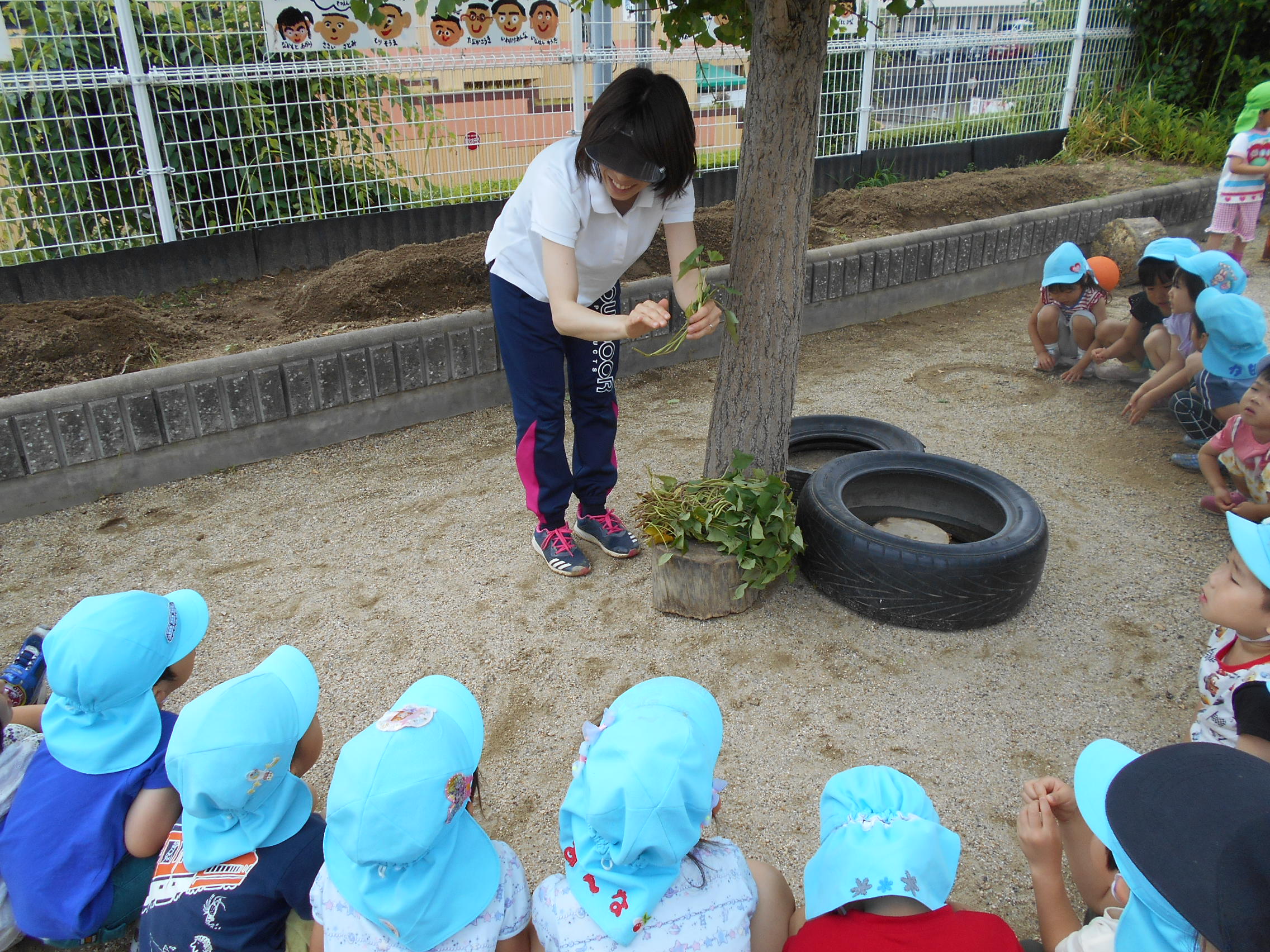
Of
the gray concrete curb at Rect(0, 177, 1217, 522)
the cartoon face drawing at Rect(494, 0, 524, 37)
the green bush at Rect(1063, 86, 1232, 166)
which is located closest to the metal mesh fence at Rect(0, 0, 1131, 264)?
the cartoon face drawing at Rect(494, 0, 524, 37)

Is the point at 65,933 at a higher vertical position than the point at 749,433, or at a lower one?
lower

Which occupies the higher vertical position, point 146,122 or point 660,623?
point 146,122

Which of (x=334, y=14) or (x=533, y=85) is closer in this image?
(x=334, y=14)

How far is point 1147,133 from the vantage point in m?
8.42

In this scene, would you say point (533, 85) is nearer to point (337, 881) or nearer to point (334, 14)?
point (334, 14)

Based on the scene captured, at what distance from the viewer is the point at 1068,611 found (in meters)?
2.99

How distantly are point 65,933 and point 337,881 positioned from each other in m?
0.82

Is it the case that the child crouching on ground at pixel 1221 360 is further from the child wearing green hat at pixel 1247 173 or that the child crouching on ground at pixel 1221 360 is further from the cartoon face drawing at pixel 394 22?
the cartoon face drawing at pixel 394 22

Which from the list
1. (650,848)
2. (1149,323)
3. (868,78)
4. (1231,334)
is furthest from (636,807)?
(868,78)

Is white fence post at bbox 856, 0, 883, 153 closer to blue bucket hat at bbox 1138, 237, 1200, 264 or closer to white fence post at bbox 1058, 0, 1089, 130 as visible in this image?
white fence post at bbox 1058, 0, 1089, 130

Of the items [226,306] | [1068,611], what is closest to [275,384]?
[226,306]

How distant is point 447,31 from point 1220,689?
4.94 metres

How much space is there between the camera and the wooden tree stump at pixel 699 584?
114 inches

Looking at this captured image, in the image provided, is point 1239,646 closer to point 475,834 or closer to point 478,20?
point 475,834
